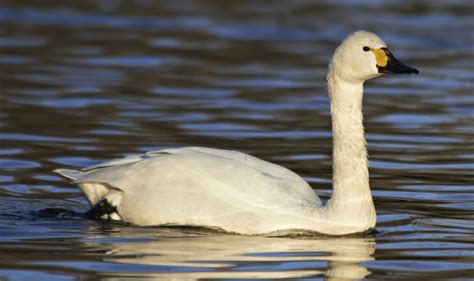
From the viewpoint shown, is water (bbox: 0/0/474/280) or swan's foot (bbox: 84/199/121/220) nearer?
water (bbox: 0/0/474/280)

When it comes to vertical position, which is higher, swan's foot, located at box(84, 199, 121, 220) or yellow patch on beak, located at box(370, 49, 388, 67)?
yellow patch on beak, located at box(370, 49, 388, 67)

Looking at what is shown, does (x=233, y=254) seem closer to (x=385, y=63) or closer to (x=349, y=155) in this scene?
(x=349, y=155)

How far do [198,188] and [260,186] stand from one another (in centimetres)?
46

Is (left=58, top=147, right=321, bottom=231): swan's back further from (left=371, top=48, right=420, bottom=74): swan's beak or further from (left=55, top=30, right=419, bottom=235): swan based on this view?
(left=371, top=48, right=420, bottom=74): swan's beak

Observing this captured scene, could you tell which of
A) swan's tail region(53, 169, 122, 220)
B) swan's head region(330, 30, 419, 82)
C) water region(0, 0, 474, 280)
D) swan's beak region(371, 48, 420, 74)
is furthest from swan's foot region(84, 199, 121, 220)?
swan's beak region(371, 48, 420, 74)

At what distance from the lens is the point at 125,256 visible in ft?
27.1

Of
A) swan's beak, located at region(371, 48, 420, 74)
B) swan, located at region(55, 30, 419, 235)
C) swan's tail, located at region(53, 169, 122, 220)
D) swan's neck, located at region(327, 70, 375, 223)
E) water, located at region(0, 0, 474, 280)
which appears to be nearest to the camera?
water, located at region(0, 0, 474, 280)

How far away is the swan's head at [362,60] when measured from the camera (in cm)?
929

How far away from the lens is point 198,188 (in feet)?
30.3

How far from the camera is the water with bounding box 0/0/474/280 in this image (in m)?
8.37

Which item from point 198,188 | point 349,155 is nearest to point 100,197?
point 198,188

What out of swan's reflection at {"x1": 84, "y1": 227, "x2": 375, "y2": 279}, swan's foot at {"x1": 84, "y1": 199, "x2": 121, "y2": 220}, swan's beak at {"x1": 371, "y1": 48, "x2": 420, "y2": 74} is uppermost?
swan's beak at {"x1": 371, "y1": 48, "x2": 420, "y2": 74}

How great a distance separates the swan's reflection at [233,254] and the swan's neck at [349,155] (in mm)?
254

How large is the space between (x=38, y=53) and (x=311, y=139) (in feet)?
26.7
